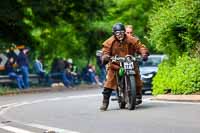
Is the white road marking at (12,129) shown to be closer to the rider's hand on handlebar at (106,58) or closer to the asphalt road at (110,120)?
the asphalt road at (110,120)

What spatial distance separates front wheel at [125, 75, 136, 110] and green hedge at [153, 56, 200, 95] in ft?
8.96

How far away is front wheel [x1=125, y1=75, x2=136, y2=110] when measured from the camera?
13.4 m

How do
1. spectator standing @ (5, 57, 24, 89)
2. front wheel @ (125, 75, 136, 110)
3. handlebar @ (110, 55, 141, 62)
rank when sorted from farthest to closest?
spectator standing @ (5, 57, 24, 89) < handlebar @ (110, 55, 141, 62) < front wheel @ (125, 75, 136, 110)

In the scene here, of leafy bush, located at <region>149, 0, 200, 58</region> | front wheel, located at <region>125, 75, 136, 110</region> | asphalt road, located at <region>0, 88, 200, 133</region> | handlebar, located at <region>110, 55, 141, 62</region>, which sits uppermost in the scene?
leafy bush, located at <region>149, 0, 200, 58</region>

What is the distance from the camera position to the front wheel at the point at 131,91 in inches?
527

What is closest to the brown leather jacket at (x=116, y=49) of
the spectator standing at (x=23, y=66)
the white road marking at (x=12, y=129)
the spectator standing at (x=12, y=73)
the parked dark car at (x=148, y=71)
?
the white road marking at (x=12, y=129)

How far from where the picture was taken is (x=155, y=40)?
59.4 ft

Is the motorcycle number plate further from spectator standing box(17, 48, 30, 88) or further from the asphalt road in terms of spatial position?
spectator standing box(17, 48, 30, 88)

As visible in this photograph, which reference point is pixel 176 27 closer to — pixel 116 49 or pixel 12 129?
pixel 116 49

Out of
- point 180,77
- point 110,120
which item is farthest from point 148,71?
point 110,120

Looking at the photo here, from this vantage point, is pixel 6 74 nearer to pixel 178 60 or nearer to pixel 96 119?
pixel 178 60

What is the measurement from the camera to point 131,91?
44.0ft

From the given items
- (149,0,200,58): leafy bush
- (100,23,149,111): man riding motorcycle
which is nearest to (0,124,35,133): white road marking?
(100,23,149,111): man riding motorcycle

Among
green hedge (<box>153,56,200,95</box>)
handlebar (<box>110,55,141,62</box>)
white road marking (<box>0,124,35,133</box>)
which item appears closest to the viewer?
white road marking (<box>0,124,35,133</box>)
